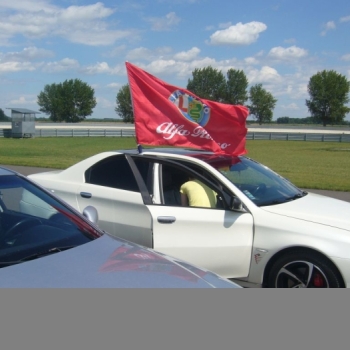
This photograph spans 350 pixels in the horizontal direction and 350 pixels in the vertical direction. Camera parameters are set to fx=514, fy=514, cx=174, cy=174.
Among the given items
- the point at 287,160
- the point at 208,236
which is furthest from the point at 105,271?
the point at 287,160

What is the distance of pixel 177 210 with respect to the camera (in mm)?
5348

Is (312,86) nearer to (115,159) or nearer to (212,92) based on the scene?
(212,92)

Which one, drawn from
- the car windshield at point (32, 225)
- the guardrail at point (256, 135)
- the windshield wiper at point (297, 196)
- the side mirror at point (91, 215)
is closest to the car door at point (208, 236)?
the windshield wiper at point (297, 196)

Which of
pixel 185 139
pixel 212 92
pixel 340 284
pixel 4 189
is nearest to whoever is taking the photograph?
pixel 4 189

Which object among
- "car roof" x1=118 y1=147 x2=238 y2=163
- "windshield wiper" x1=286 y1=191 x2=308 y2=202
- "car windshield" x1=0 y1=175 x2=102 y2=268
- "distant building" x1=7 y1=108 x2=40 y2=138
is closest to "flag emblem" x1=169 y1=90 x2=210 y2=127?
"car roof" x1=118 y1=147 x2=238 y2=163

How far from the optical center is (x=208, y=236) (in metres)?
5.16

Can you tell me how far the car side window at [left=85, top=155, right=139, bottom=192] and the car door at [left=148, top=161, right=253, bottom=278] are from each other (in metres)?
0.60

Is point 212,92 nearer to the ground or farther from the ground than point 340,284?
farther from the ground

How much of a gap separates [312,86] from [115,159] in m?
109

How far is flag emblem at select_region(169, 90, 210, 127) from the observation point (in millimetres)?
6480

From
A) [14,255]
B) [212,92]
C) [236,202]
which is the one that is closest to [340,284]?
[236,202]

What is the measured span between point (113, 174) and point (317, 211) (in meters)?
2.38

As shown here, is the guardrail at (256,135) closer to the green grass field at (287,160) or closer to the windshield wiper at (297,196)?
the green grass field at (287,160)

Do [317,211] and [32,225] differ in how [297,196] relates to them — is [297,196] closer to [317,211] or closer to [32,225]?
[317,211]
